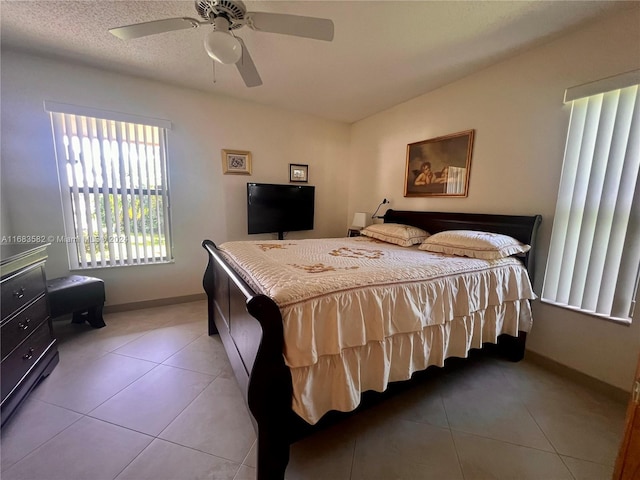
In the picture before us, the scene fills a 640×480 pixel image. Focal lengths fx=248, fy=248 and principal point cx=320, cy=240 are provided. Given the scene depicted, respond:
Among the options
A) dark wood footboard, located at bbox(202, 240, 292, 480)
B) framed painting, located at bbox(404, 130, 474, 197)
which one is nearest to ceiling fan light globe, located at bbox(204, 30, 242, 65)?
dark wood footboard, located at bbox(202, 240, 292, 480)

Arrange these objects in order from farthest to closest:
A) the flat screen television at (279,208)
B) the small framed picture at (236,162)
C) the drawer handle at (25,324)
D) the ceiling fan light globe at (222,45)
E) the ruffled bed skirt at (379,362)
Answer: the flat screen television at (279,208), the small framed picture at (236,162), the drawer handle at (25,324), the ceiling fan light globe at (222,45), the ruffled bed skirt at (379,362)

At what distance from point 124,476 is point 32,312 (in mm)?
1295

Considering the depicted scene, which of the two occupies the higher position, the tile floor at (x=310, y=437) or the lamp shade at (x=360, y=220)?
the lamp shade at (x=360, y=220)

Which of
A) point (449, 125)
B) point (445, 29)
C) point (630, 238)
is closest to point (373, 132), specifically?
point (449, 125)

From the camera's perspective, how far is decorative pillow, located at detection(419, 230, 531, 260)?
183 cm

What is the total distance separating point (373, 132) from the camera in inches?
141

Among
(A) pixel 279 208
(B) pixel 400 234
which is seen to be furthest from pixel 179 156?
(B) pixel 400 234

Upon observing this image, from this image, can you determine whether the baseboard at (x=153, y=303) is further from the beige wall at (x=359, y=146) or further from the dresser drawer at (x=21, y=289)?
the dresser drawer at (x=21, y=289)

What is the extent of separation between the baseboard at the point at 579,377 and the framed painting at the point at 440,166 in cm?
154

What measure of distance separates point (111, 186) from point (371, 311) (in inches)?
118

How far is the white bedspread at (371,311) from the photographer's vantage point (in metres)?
1.04

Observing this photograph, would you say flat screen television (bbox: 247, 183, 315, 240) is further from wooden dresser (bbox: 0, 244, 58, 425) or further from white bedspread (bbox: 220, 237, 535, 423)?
wooden dresser (bbox: 0, 244, 58, 425)

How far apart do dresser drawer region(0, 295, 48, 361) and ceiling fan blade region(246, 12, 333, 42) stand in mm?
2187

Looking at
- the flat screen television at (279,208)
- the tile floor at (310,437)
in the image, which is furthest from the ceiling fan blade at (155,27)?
the tile floor at (310,437)
